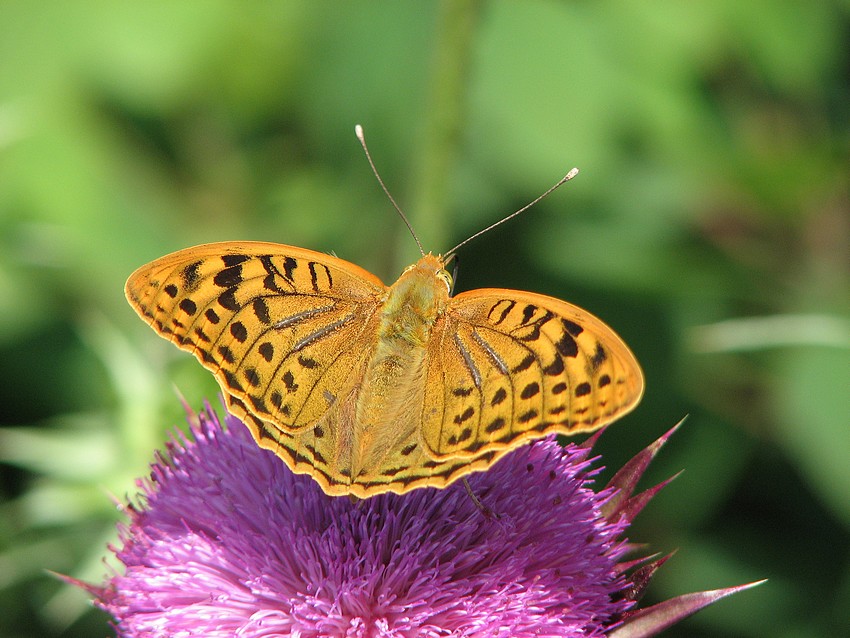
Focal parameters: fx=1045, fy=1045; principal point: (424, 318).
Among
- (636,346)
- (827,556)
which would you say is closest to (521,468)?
(636,346)

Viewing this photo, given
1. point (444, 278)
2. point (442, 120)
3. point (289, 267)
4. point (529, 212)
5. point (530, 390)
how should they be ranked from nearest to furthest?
point (530, 390)
point (289, 267)
point (444, 278)
point (442, 120)
point (529, 212)

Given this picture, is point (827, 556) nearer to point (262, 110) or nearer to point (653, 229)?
point (653, 229)

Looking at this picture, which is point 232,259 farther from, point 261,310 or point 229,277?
point 261,310

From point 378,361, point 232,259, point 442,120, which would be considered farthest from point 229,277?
point 442,120

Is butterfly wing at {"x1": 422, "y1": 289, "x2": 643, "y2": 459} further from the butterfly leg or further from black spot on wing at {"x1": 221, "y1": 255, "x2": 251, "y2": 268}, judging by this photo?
black spot on wing at {"x1": 221, "y1": 255, "x2": 251, "y2": 268}

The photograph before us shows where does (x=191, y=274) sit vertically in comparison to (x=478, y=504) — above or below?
above

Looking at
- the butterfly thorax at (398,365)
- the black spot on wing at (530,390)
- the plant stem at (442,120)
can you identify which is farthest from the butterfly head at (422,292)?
the plant stem at (442,120)

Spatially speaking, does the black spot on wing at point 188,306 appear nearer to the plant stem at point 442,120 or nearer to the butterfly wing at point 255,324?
the butterfly wing at point 255,324
